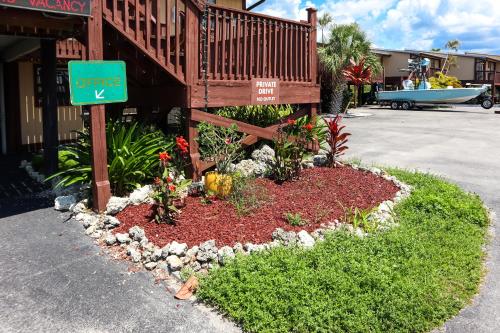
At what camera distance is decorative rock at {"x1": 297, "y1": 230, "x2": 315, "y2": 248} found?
4.72 m

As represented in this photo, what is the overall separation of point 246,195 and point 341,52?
19.9 metres

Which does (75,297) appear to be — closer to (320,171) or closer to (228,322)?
(228,322)

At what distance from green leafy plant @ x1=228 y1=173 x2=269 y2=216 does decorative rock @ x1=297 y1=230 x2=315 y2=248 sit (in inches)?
33.9

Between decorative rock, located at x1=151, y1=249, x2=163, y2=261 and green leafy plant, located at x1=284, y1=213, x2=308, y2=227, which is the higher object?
green leafy plant, located at x1=284, y1=213, x2=308, y2=227

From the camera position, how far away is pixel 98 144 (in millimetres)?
5586

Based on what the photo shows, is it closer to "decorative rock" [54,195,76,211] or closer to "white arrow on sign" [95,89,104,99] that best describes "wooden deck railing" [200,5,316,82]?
"white arrow on sign" [95,89,104,99]

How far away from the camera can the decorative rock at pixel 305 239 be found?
4.72m

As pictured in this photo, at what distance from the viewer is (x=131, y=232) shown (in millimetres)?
4809

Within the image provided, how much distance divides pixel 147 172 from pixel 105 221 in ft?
4.26

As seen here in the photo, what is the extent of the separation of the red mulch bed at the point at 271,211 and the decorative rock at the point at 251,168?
0.32 metres

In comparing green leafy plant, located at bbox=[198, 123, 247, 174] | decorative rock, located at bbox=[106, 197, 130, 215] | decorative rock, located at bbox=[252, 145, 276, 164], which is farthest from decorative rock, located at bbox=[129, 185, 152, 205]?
decorative rock, located at bbox=[252, 145, 276, 164]

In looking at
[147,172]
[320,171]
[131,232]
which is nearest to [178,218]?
[131,232]

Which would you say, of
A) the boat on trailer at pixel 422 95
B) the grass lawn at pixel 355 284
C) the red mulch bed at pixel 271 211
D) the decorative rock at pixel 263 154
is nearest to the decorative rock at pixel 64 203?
the red mulch bed at pixel 271 211

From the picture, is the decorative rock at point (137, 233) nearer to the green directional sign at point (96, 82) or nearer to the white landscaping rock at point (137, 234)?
the white landscaping rock at point (137, 234)
